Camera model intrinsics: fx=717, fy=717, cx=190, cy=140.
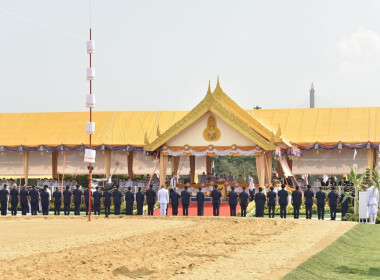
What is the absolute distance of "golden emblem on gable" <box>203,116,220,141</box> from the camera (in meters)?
36.3

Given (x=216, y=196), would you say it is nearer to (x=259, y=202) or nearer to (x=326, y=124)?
(x=259, y=202)

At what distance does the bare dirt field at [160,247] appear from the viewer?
45.7 ft

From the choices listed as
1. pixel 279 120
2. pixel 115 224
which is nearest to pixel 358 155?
pixel 279 120

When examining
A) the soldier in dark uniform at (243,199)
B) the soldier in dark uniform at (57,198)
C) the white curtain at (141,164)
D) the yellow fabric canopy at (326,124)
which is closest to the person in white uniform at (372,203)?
the soldier in dark uniform at (243,199)

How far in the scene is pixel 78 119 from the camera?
1843 inches

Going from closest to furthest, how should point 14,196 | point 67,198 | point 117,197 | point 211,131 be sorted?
point 117,197
point 67,198
point 14,196
point 211,131

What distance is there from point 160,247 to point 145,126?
2754 cm

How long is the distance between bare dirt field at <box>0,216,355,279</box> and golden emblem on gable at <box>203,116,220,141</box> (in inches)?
380

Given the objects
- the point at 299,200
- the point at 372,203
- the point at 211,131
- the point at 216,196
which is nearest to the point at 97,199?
the point at 216,196

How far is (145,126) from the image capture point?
45.0 meters

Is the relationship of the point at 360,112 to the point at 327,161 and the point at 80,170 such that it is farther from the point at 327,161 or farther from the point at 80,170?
the point at 80,170

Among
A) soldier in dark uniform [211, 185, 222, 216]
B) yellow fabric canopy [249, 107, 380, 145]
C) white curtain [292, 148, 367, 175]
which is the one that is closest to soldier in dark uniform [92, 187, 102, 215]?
soldier in dark uniform [211, 185, 222, 216]

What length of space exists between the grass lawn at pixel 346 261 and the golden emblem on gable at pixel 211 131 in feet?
51.7

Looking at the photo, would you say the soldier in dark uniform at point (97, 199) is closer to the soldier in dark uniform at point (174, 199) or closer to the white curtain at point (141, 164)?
the soldier in dark uniform at point (174, 199)
